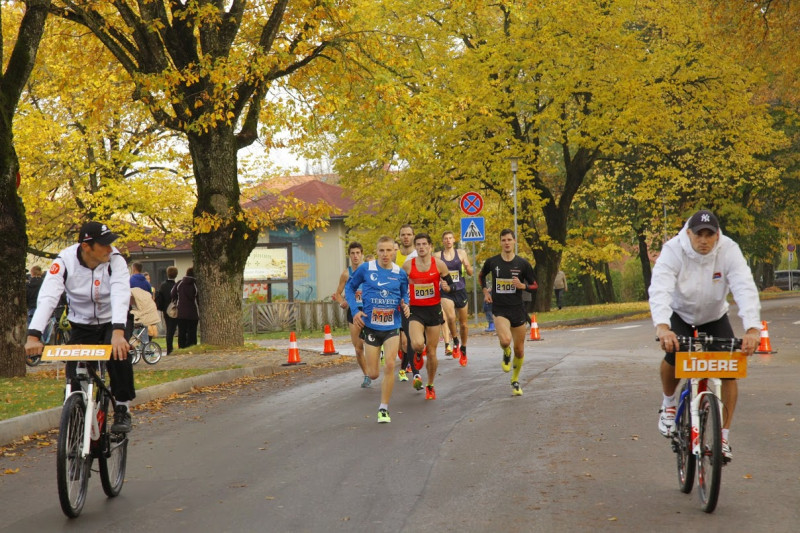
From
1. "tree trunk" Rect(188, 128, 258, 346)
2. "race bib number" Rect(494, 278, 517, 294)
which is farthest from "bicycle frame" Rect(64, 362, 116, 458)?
"tree trunk" Rect(188, 128, 258, 346)

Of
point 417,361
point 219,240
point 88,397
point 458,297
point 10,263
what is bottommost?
point 417,361

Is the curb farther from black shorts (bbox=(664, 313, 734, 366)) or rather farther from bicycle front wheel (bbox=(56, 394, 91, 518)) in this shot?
black shorts (bbox=(664, 313, 734, 366))

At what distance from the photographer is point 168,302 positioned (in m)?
22.9

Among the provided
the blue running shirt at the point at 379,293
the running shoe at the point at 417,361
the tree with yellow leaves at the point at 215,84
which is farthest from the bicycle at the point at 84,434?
the tree with yellow leaves at the point at 215,84

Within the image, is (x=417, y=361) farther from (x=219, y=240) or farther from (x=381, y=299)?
(x=219, y=240)

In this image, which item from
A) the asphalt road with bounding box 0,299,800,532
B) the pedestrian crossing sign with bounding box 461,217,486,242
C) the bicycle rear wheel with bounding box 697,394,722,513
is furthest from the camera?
the pedestrian crossing sign with bounding box 461,217,486,242

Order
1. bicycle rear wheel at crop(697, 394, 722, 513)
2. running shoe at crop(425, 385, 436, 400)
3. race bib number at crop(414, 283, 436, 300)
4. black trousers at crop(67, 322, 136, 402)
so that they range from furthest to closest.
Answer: race bib number at crop(414, 283, 436, 300)
running shoe at crop(425, 385, 436, 400)
black trousers at crop(67, 322, 136, 402)
bicycle rear wheel at crop(697, 394, 722, 513)

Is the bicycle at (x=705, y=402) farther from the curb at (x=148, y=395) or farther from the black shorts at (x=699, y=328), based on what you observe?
the curb at (x=148, y=395)

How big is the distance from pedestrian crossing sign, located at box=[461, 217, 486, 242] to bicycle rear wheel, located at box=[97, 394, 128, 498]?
19132 mm

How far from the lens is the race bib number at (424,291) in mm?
12622

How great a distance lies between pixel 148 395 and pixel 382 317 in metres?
4.09

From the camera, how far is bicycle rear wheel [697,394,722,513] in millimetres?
5926

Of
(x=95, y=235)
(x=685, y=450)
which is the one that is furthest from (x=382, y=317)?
(x=685, y=450)

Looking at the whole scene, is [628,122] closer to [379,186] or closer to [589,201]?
[379,186]
